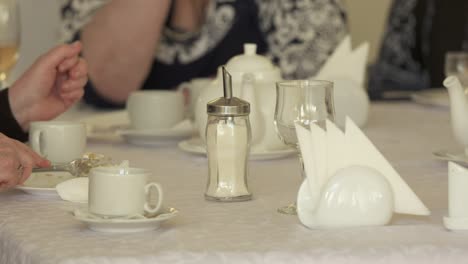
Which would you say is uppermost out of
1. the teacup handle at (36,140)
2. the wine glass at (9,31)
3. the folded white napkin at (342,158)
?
the wine glass at (9,31)

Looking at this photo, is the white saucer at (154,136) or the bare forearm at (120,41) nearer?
the white saucer at (154,136)

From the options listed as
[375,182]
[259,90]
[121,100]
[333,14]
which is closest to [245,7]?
[333,14]

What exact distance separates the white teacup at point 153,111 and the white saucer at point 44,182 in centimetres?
40

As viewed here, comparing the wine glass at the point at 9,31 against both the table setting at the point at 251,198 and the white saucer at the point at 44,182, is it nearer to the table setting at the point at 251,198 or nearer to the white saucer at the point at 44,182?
the table setting at the point at 251,198

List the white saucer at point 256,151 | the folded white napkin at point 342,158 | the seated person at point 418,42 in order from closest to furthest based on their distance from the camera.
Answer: the folded white napkin at point 342,158 → the white saucer at point 256,151 → the seated person at point 418,42

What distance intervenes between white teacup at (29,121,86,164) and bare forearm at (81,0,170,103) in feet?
3.48

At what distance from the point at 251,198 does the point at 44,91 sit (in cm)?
46

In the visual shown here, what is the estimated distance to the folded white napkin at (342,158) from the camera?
0.98 meters

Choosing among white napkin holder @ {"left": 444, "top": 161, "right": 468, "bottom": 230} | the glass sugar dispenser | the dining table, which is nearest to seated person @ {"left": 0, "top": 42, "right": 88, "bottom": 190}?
the dining table

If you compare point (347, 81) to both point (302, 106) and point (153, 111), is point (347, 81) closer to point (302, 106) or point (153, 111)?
point (153, 111)

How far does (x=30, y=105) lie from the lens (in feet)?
4.75

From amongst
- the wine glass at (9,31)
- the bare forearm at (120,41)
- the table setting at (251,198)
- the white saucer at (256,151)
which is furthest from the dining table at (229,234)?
the bare forearm at (120,41)

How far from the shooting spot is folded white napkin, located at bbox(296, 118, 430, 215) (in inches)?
38.4

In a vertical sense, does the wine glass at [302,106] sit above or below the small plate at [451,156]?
above
